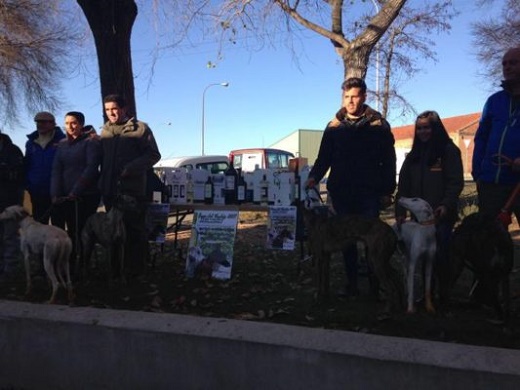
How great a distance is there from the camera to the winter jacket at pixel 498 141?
4.09 metres

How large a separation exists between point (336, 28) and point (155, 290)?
1054 cm

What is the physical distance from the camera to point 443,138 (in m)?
4.30

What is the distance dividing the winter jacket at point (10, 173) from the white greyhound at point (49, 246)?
0.89m

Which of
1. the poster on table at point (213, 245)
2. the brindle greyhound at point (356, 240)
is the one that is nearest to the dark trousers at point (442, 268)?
the brindle greyhound at point (356, 240)

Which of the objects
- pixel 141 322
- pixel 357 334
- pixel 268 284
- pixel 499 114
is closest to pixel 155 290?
pixel 268 284

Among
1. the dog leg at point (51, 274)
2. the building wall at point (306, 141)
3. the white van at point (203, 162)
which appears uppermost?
the building wall at point (306, 141)

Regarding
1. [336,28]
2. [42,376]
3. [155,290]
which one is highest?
[336,28]

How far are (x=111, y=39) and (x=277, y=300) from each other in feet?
14.1

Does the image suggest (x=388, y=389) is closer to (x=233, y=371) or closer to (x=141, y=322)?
(x=233, y=371)

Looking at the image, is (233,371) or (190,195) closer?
(233,371)

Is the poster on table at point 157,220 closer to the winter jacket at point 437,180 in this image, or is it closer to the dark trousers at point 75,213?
the dark trousers at point 75,213

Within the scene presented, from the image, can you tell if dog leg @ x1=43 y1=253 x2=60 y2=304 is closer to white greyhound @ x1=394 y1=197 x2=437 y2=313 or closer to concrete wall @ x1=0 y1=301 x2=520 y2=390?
concrete wall @ x1=0 y1=301 x2=520 y2=390

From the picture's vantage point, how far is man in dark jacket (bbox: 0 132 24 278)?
19.5 ft

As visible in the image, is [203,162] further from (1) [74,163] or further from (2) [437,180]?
(2) [437,180]
